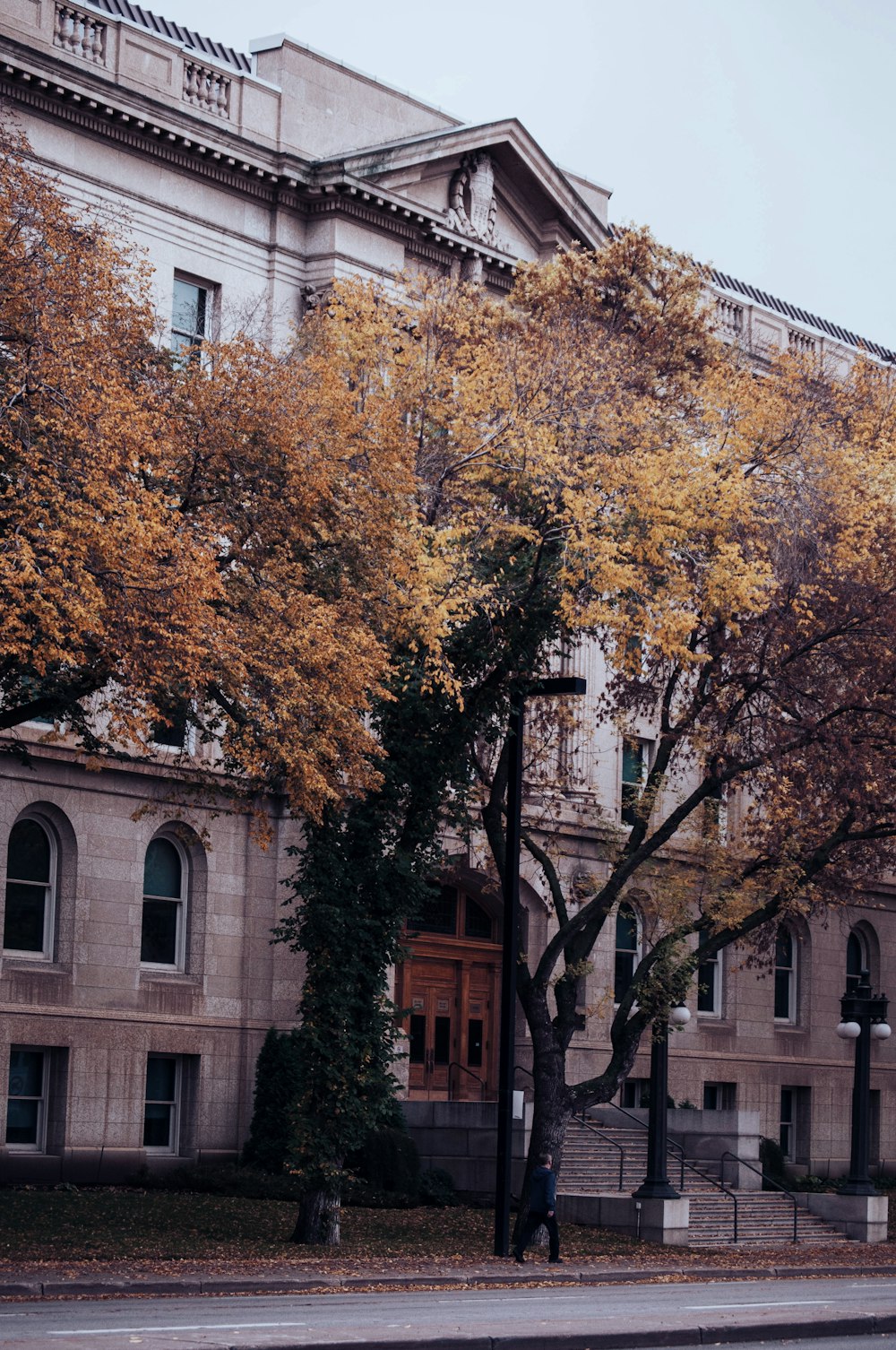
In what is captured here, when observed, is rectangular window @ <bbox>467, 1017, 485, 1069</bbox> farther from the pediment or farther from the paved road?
the paved road

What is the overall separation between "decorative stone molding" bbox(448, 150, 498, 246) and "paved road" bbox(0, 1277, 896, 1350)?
23691 mm

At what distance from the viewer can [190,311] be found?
36844 mm

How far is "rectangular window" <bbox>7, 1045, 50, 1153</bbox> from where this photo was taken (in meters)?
32.5

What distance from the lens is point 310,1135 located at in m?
25.9

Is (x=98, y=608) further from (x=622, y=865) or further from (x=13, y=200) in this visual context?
(x=622, y=865)

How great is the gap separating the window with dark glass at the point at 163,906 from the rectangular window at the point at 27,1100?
2857 mm

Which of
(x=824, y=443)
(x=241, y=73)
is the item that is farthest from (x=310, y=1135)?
(x=241, y=73)

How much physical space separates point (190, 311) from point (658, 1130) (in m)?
16.8

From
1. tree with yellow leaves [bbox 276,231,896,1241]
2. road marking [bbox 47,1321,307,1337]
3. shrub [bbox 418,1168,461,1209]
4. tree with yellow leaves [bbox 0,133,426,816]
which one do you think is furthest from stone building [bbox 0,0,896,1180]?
road marking [bbox 47,1321,307,1337]

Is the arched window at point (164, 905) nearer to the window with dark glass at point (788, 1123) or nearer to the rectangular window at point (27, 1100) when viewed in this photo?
the rectangular window at point (27, 1100)

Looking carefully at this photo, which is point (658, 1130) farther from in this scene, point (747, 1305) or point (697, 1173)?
point (747, 1305)

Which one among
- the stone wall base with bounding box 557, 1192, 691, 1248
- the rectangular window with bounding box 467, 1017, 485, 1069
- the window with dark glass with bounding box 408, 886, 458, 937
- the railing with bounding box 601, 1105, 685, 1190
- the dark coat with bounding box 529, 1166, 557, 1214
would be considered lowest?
the stone wall base with bounding box 557, 1192, 691, 1248

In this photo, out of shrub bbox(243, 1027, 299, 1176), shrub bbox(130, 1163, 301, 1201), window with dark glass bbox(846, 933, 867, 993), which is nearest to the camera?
shrub bbox(130, 1163, 301, 1201)

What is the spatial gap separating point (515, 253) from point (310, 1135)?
22069mm
